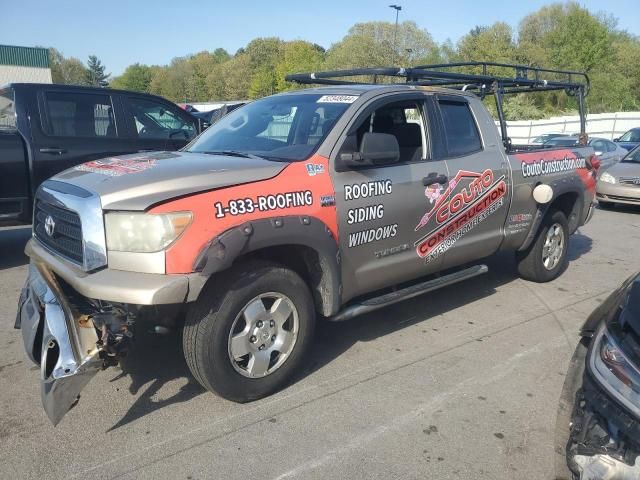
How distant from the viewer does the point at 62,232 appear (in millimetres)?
3250

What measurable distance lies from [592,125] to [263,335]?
35285mm

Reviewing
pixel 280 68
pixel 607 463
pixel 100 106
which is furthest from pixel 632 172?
pixel 280 68

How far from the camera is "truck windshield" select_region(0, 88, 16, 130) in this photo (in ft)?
21.1

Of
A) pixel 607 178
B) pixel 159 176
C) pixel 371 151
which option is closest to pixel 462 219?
pixel 371 151

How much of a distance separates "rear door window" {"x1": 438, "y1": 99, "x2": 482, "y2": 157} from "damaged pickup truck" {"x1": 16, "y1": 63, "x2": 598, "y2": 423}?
1 centimetres

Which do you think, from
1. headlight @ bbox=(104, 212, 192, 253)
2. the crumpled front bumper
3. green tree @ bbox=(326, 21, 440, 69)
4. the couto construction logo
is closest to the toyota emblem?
the crumpled front bumper

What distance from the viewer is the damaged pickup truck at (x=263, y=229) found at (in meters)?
2.91

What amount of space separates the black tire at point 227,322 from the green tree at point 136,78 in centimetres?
11374

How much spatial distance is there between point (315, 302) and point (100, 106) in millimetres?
4723


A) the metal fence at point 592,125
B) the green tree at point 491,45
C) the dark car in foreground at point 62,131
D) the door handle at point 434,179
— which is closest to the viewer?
the door handle at point 434,179

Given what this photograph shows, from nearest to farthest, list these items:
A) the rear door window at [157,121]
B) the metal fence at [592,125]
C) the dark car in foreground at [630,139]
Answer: the rear door window at [157,121], the dark car in foreground at [630,139], the metal fence at [592,125]

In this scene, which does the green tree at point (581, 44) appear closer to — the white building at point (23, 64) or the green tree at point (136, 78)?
the white building at point (23, 64)

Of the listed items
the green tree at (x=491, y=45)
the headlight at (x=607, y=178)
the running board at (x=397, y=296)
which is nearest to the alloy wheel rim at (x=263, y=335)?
the running board at (x=397, y=296)

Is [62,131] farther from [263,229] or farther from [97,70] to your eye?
[97,70]
